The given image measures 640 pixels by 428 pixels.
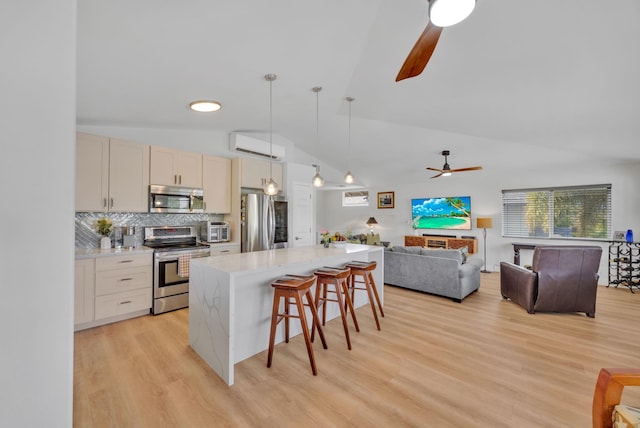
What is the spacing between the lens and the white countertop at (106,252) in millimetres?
3047

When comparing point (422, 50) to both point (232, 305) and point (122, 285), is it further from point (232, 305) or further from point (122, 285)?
point (122, 285)

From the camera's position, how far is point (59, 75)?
0.90 meters

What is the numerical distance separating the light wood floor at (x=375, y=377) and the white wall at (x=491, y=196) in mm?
2624

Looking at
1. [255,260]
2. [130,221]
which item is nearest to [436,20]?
[255,260]

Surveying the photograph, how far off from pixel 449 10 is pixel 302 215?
13.8 ft

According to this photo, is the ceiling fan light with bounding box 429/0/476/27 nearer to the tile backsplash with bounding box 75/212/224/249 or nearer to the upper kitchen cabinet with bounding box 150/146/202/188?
the upper kitchen cabinet with bounding box 150/146/202/188

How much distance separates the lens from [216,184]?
4.43m

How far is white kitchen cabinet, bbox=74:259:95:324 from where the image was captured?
2986 millimetres

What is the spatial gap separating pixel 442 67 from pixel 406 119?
5.22 ft

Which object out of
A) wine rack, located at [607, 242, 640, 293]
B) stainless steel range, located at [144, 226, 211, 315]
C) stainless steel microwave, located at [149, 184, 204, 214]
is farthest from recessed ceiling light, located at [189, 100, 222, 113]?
wine rack, located at [607, 242, 640, 293]

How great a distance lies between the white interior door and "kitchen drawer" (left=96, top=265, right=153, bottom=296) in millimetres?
2281

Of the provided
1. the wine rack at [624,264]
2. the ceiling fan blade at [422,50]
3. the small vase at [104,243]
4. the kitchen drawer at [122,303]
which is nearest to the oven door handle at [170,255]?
the kitchen drawer at [122,303]

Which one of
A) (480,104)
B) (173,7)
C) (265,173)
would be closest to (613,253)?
(480,104)

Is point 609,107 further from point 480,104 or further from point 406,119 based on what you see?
point 406,119
